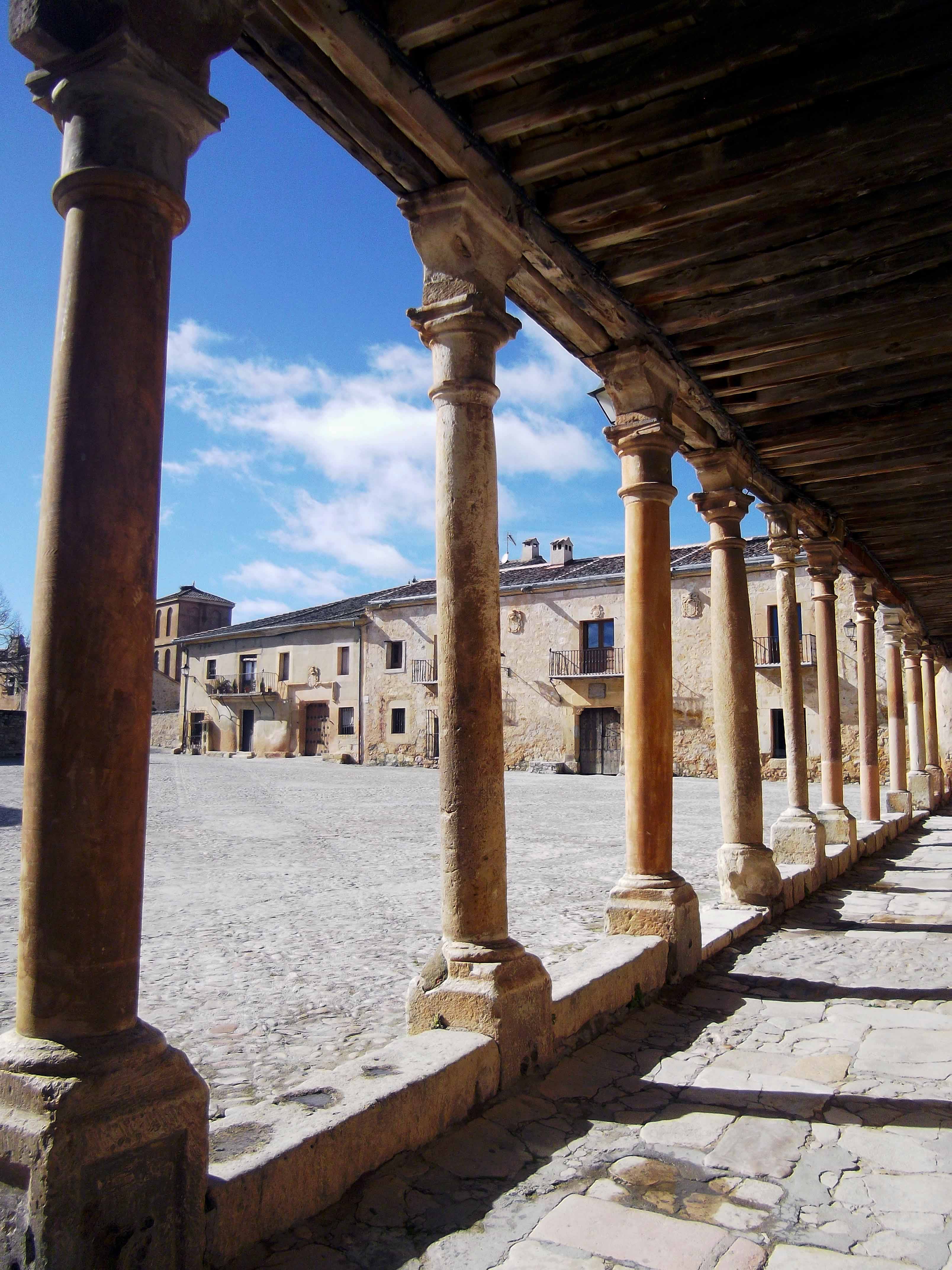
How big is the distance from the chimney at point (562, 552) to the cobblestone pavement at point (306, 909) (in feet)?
51.2

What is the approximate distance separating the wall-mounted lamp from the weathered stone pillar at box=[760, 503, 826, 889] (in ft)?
9.92

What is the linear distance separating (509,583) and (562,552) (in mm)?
2171

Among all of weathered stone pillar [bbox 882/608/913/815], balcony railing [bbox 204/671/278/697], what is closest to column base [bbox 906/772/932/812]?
weathered stone pillar [bbox 882/608/913/815]

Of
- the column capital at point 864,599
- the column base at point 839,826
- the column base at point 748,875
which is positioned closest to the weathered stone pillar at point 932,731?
the column capital at point 864,599

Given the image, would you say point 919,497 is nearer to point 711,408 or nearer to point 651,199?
point 711,408

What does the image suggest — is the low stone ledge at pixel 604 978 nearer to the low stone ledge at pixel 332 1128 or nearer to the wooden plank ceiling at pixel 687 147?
the low stone ledge at pixel 332 1128

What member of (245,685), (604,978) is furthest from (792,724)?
(245,685)

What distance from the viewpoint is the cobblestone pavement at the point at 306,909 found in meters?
4.02

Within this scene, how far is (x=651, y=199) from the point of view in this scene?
3.86m

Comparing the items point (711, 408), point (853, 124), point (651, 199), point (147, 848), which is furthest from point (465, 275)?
point (147, 848)

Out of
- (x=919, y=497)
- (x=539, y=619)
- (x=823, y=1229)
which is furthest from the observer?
(x=539, y=619)

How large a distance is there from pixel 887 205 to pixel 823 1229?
374 cm

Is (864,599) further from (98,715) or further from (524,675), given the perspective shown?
(524,675)

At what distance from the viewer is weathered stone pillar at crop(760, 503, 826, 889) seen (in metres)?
7.93
